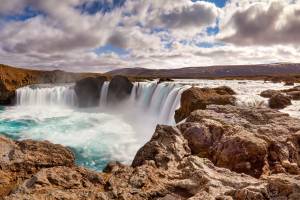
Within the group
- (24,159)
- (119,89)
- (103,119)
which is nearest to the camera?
(24,159)

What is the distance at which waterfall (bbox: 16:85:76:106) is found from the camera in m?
59.3

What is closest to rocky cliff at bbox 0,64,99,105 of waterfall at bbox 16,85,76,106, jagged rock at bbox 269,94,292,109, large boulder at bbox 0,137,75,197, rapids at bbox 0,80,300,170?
waterfall at bbox 16,85,76,106

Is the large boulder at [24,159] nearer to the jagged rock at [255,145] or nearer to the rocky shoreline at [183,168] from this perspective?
the rocky shoreline at [183,168]

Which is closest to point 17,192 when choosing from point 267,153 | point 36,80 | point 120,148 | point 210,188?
point 210,188

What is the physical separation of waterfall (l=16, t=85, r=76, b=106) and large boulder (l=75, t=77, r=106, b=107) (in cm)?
152

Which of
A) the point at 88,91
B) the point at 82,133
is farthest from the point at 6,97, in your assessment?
the point at 82,133

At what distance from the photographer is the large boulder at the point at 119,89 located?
56688 millimetres

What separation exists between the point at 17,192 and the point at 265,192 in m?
5.85

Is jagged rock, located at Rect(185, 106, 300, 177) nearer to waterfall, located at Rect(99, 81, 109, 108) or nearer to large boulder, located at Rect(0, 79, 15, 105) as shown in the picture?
waterfall, located at Rect(99, 81, 109, 108)

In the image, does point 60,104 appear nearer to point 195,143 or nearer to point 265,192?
point 195,143

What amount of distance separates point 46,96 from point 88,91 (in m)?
9.52

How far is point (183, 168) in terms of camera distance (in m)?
8.27

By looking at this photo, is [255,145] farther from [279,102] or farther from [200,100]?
[279,102]

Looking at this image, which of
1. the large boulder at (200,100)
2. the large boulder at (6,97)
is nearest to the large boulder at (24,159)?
the large boulder at (200,100)
